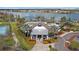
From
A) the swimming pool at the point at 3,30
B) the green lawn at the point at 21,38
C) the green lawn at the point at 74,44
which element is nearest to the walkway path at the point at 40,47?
the green lawn at the point at 21,38

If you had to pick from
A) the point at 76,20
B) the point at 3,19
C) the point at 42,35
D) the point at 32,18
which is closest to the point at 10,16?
the point at 3,19

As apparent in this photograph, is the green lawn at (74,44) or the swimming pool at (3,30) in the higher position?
the swimming pool at (3,30)

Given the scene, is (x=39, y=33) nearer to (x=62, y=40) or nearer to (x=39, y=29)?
(x=39, y=29)

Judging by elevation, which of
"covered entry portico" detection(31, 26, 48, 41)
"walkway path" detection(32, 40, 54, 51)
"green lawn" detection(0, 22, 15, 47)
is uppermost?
"covered entry portico" detection(31, 26, 48, 41)

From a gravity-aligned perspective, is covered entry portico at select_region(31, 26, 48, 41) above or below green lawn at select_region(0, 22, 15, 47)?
above

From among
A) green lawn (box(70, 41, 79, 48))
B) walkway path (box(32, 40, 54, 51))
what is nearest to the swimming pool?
A: walkway path (box(32, 40, 54, 51))

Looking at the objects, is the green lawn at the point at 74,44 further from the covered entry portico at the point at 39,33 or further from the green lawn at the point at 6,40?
the green lawn at the point at 6,40

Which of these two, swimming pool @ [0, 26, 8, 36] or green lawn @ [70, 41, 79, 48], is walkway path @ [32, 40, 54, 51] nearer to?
green lawn @ [70, 41, 79, 48]

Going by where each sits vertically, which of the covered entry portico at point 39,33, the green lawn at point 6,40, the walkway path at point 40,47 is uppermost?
the covered entry portico at point 39,33

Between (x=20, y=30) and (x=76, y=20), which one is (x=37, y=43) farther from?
(x=76, y=20)
